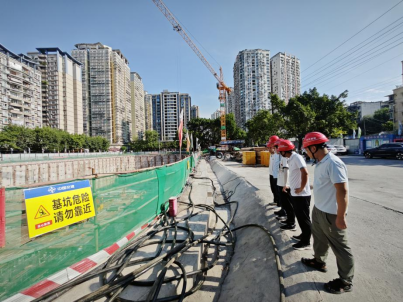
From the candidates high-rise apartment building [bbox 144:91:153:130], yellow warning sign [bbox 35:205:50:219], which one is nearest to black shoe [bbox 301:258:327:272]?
yellow warning sign [bbox 35:205:50:219]

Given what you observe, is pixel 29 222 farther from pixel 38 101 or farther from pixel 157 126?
pixel 157 126

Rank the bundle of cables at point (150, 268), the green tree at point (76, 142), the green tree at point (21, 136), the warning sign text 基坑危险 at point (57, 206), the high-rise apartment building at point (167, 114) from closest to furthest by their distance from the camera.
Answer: the bundle of cables at point (150, 268) < the warning sign text 基坑危险 at point (57, 206) < the green tree at point (21, 136) < the green tree at point (76, 142) < the high-rise apartment building at point (167, 114)

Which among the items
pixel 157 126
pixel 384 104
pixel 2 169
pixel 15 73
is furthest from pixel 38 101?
pixel 384 104

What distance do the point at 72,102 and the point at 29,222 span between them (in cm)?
9353

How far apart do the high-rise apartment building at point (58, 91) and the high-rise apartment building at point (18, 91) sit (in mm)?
7588

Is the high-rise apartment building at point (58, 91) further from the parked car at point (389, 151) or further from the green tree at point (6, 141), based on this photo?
the parked car at point (389, 151)

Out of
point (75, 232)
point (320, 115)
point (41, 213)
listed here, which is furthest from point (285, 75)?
point (41, 213)

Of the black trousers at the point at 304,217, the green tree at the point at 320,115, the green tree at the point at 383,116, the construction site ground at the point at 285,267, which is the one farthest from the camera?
the green tree at the point at 383,116

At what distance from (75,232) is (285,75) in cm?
10759

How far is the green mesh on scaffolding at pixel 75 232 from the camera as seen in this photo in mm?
2646

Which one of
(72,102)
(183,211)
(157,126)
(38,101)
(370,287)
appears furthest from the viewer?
(157,126)

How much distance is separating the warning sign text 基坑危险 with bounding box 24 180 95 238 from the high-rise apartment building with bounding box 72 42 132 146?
9320 centimetres

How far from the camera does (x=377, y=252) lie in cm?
288

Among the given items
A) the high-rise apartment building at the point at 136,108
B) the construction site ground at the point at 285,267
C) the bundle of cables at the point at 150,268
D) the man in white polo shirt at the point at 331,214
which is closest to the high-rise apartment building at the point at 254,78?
the high-rise apartment building at the point at 136,108
